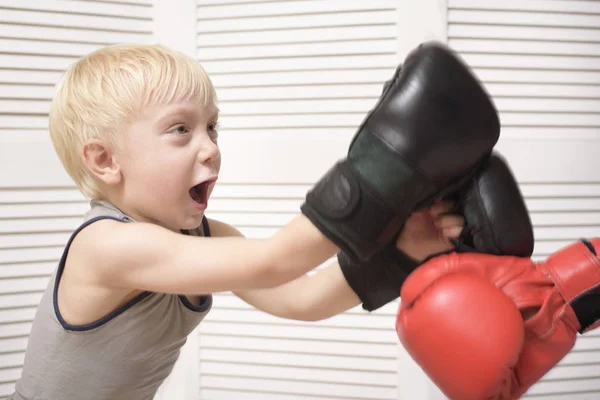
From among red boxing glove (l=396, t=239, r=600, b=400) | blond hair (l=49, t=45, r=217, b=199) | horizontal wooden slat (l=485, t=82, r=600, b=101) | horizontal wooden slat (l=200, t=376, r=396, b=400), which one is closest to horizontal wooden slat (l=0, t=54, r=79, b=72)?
blond hair (l=49, t=45, r=217, b=199)

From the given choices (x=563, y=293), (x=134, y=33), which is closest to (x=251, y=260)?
(x=563, y=293)

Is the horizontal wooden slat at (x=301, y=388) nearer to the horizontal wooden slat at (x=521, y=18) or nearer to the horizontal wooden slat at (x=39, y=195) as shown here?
the horizontal wooden slat at (x=39, y=195)

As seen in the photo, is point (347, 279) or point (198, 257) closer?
point (198, 257)

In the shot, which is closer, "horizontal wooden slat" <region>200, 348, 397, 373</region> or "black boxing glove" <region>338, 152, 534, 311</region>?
"black boxing glove" <region>338, 152, 534, 311</region>

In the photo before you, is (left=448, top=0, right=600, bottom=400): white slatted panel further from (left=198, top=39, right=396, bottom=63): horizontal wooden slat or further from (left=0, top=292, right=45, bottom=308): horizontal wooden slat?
(left=0, top=292, right=45, bottom=308): horizontal wooden slat

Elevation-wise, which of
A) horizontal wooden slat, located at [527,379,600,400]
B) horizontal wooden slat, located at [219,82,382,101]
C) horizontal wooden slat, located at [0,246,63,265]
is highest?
horizontal wooden slat, located at [219,82,382,101]

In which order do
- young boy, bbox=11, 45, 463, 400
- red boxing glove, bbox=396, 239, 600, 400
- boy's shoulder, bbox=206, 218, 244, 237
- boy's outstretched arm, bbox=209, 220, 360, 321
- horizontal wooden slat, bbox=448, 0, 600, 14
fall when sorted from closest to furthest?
red boxing glove, bbox=396, 239, 600, 400, young boy, bbox=11, 45, 463, 400, boy's outstretched arm, bbox=209, 220, 360, 321, boy's shoulder, bbox=206, 218, 244, 237, horizontal wooden slat, bbox=448, 0, 600, 14

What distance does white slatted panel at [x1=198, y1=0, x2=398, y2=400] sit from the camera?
1784 mm

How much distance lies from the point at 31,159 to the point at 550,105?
5.64 feet

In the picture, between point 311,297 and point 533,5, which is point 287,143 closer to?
point 311,297

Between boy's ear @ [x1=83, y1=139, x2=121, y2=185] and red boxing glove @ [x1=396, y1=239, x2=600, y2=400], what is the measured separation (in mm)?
521

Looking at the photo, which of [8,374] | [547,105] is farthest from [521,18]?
[8,374]

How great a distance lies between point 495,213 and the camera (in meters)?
0.77

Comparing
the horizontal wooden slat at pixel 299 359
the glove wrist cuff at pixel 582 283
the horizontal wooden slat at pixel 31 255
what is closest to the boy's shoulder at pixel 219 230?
the glove wrist cuff at pixel 582 283
